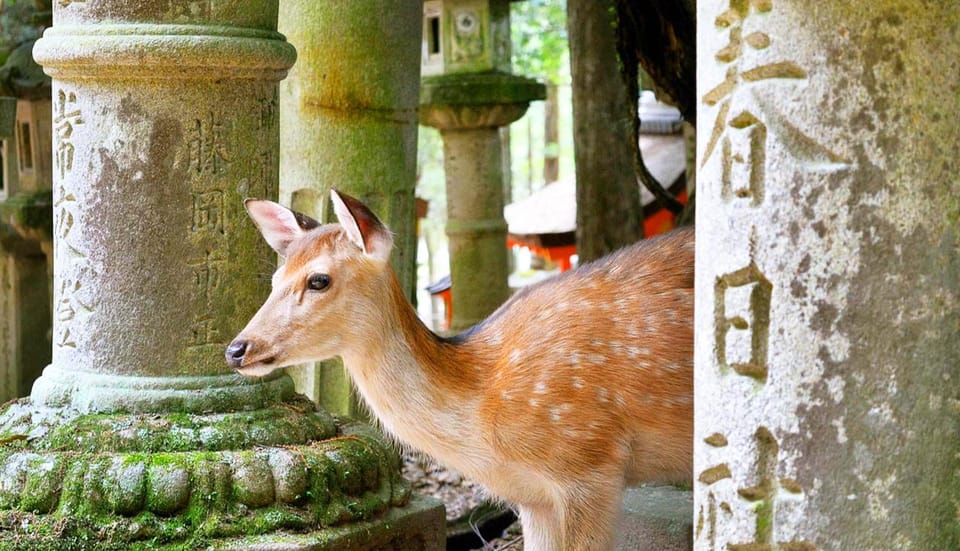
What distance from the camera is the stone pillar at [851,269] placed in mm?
2596

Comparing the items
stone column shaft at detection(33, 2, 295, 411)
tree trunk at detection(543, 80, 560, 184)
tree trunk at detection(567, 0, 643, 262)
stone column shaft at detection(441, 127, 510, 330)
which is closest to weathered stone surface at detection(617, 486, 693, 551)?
stone column shaft at detection(33, 2, 295, 411)

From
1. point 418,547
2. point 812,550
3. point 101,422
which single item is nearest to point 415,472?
point 418,547

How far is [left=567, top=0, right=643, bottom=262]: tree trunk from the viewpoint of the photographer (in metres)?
8.84

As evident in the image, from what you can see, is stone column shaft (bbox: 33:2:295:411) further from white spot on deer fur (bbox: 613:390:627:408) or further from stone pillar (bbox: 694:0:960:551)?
stone pillar (bbox: 694:0:960:551)

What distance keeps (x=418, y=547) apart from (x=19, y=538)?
141 centimetres

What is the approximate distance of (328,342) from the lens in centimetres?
425

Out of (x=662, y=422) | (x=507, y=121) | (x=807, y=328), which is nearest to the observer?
(x=807, y=328)

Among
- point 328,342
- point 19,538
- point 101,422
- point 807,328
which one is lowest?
point 19,538

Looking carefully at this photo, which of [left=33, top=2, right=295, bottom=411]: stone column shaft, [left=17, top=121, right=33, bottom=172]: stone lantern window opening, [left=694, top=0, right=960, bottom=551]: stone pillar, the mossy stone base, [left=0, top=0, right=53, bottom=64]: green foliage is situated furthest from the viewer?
[left=17, top=121, right=33, bottom=172]: stone lantern window opening

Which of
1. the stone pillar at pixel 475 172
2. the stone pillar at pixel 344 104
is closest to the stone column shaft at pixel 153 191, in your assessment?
the stone pillar at pixel 344 104

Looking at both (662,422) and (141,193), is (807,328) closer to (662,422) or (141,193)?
(662,422)

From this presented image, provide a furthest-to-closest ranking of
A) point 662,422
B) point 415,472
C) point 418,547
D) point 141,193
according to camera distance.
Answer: point 415,472, point 418,547, point 141,193, point 662,422

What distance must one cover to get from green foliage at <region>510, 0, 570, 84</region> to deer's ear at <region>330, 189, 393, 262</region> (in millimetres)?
14449

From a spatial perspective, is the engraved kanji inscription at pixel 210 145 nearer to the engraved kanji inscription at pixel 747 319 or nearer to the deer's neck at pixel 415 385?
the deer's neck at pixel 415 385
